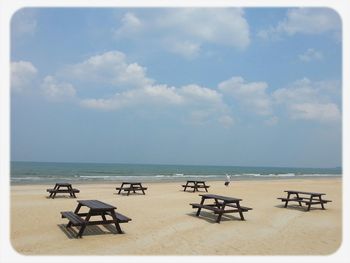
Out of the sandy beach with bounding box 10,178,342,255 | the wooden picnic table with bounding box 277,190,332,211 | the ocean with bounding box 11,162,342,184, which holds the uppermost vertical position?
the wooden picnic table with bounding box 277,190,332,211

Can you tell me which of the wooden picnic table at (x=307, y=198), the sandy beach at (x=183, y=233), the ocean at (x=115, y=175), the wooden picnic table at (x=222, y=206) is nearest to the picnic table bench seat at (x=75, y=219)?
the sandy beach at (x=183, y=233)

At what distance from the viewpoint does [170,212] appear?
11766mm

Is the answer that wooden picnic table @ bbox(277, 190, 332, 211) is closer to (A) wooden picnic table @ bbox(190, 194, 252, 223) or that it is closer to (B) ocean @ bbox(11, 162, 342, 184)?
(A) wooden picnic table @ bbox(190, 194, 252, 223)

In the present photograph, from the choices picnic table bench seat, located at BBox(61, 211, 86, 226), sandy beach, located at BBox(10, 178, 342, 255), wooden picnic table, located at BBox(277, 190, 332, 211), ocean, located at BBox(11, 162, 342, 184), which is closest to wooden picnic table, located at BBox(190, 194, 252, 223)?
sandy beach, located at BBox(10, 178, 342, 255)

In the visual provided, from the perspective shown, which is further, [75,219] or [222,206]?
[222,206]

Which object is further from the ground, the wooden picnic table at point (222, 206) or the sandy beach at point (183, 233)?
the wooden picnic table at point (222, 206)

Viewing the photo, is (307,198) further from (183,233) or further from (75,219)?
(75,219)

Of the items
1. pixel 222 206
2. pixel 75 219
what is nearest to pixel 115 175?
pixel 222 206

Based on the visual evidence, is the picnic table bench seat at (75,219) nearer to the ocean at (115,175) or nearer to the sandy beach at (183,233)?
the sandy beach at (183,233)

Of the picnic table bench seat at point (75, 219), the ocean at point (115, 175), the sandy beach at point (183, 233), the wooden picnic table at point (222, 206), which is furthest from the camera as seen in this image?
the ocean at point (115, 175)

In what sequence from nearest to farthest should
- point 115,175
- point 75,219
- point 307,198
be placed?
point 75,219 < point 307,198 < point 115,175
